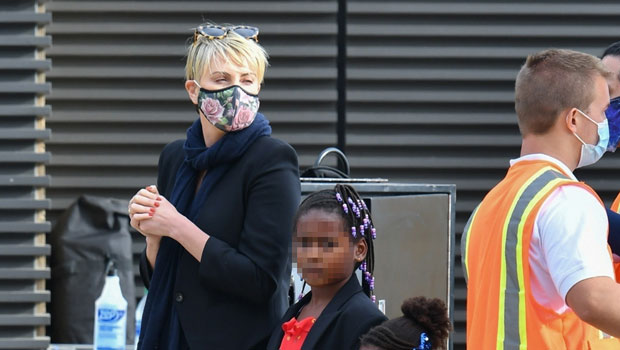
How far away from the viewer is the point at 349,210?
3.16 meters

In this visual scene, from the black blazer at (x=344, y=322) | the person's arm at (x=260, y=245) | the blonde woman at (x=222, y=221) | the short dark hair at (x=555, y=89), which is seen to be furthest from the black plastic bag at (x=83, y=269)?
the short dark hair at (x=555, y=89)

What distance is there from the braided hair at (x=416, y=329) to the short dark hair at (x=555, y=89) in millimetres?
579

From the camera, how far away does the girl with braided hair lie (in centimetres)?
296

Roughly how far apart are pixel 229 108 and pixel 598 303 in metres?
1.39

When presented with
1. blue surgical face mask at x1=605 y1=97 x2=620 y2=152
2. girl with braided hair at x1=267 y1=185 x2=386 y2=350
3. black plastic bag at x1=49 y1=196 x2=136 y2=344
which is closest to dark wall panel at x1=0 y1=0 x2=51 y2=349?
black plastic bag at x1=49 y1=196 x2=136 y2=344

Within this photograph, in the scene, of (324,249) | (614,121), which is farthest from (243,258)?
(614,121)

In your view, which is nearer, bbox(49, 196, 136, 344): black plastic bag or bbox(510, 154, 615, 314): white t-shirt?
bbox(510, 154, 615, 314): white t-shirt

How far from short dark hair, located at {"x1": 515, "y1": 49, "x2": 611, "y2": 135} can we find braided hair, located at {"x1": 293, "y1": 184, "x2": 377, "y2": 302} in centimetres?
60

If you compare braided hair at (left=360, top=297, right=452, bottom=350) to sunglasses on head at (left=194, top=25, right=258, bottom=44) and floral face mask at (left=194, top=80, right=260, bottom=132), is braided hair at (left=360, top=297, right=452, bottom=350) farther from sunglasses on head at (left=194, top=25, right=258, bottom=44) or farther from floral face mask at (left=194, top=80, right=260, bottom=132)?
sunglasses on head at (left=194, top=25, right=258, bottom=44)

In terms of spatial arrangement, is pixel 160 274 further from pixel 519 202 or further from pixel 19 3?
pixel 19 3

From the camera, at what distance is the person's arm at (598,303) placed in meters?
2.49

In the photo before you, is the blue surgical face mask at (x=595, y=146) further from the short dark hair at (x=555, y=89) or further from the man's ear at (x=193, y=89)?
the man's ear at (x=193, y=89)

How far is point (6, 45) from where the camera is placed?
219 inches

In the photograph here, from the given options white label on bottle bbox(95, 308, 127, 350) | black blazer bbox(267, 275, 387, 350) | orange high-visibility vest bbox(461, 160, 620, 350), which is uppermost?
orange high-visibility vest bbox(461, 160, 620, 350)
